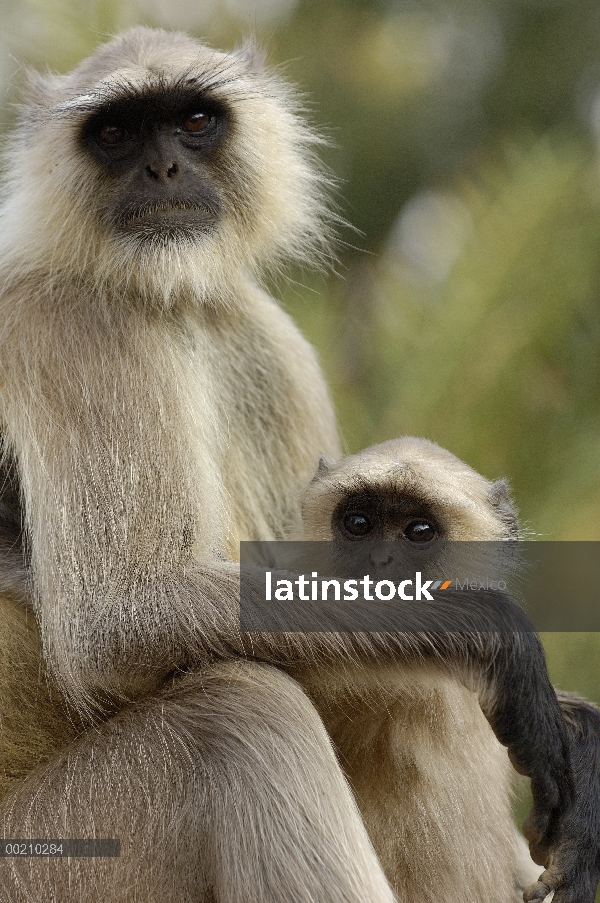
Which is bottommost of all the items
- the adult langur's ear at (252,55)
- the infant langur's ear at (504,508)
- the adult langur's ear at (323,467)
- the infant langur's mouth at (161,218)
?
the infant langur's ear at (504,508)

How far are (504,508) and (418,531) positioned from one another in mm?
419

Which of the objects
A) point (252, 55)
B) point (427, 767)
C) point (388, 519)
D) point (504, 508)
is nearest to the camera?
point (427, 767)

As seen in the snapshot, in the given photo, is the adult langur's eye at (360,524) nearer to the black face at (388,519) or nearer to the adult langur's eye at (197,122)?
the black face at (388,519)

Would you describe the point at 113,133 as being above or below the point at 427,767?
above

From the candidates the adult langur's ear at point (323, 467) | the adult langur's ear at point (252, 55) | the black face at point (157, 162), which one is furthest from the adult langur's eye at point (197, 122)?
the adult langur's ear at point (323, 467)

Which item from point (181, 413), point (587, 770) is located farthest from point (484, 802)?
point (181, 413)

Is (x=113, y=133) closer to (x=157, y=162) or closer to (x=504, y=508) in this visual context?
(x=157, y=162)

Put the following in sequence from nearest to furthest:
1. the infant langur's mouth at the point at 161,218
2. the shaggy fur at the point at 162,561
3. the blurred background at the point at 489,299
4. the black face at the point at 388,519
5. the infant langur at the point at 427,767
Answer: the shaggy fur at the point at 162,561 < the infant langur at the point at 427,767 < the black face at the point at 388,519 < the infant langur's mouth at the point at 161,218 < the blurred background at the point at 489,299

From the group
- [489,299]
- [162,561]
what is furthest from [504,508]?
[489,299]

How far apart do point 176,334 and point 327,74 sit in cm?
677

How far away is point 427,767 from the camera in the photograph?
317 cm

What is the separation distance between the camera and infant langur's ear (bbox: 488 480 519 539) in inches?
148

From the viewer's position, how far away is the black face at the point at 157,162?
3.63m

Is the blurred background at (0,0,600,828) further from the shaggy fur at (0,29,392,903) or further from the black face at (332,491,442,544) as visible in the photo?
the black face at (332,491,442,544)
